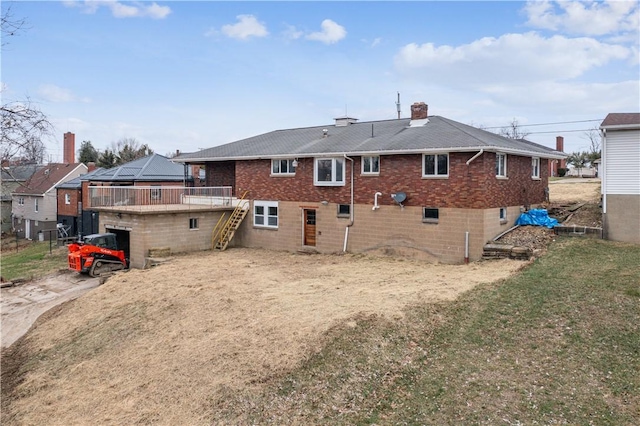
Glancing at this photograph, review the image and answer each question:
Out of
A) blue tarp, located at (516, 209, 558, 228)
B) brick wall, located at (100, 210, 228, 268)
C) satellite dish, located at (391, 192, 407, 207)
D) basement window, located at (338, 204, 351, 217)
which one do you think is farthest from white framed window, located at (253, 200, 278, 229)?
blue tarp, located at (516, 209, 558, 228)

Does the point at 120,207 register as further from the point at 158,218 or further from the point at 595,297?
the point at 595,297

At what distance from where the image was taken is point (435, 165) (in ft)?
64.3

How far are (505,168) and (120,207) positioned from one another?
57.6 ft

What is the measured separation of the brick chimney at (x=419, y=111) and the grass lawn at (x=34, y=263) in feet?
63.5

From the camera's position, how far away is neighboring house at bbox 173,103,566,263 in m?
19.0

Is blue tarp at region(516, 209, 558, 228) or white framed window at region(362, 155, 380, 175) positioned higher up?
white framed window at region(362, 155, 380, 175)

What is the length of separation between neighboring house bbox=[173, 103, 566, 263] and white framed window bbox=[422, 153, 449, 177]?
0.04m

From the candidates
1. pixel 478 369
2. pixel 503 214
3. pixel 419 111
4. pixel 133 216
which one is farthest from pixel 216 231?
pixel 478 369

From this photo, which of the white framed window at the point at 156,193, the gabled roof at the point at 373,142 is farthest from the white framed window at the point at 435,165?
the white framed window at the point at 156,193

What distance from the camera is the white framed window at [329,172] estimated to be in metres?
22.5

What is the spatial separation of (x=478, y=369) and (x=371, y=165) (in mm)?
12835

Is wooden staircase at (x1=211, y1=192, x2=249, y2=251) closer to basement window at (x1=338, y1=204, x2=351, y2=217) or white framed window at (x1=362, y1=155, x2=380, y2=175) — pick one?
basement window at (x1=338, y1=204, x2=351, y2=217)

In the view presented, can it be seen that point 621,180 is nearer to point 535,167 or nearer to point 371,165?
point 535,167

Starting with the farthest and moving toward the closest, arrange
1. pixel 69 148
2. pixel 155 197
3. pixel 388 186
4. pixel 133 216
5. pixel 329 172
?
pixel 69 148, pixel 155 197, pixel 329 172, pixel 133 216, pixel 388 186
